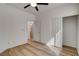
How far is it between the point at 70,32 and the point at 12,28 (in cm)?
181

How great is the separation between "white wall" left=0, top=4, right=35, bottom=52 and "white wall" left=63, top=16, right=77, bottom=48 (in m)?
1.20

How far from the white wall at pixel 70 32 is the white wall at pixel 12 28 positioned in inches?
47.2

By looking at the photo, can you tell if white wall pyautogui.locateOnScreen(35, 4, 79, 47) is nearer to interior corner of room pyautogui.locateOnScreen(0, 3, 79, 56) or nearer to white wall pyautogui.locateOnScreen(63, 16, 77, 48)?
interior corner of room pyautogui.locateOnScreen(0, 3, 79, 56)

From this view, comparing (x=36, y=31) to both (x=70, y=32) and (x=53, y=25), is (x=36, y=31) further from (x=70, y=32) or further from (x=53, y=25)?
(x=70, y=32)

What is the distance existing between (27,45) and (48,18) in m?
1.05

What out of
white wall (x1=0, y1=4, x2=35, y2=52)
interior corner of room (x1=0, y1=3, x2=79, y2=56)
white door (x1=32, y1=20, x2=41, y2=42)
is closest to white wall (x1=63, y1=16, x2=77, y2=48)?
interior corner of room (x1=0, y1=3, x2=79, y2=56)

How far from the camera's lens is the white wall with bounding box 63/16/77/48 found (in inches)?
107

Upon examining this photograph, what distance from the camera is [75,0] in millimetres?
1052

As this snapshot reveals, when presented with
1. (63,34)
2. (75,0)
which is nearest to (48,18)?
(63,34)

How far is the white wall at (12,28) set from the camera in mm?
2727

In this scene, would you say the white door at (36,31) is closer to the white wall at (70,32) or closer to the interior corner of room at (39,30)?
the interior corner of room at (39,30)

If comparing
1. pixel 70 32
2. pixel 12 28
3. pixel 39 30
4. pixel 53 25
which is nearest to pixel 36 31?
pixel 39 30

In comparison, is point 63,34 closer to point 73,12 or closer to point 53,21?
point 53,21

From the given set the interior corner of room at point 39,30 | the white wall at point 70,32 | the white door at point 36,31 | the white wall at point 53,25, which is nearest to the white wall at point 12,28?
the interior corner of room at point 39,30
